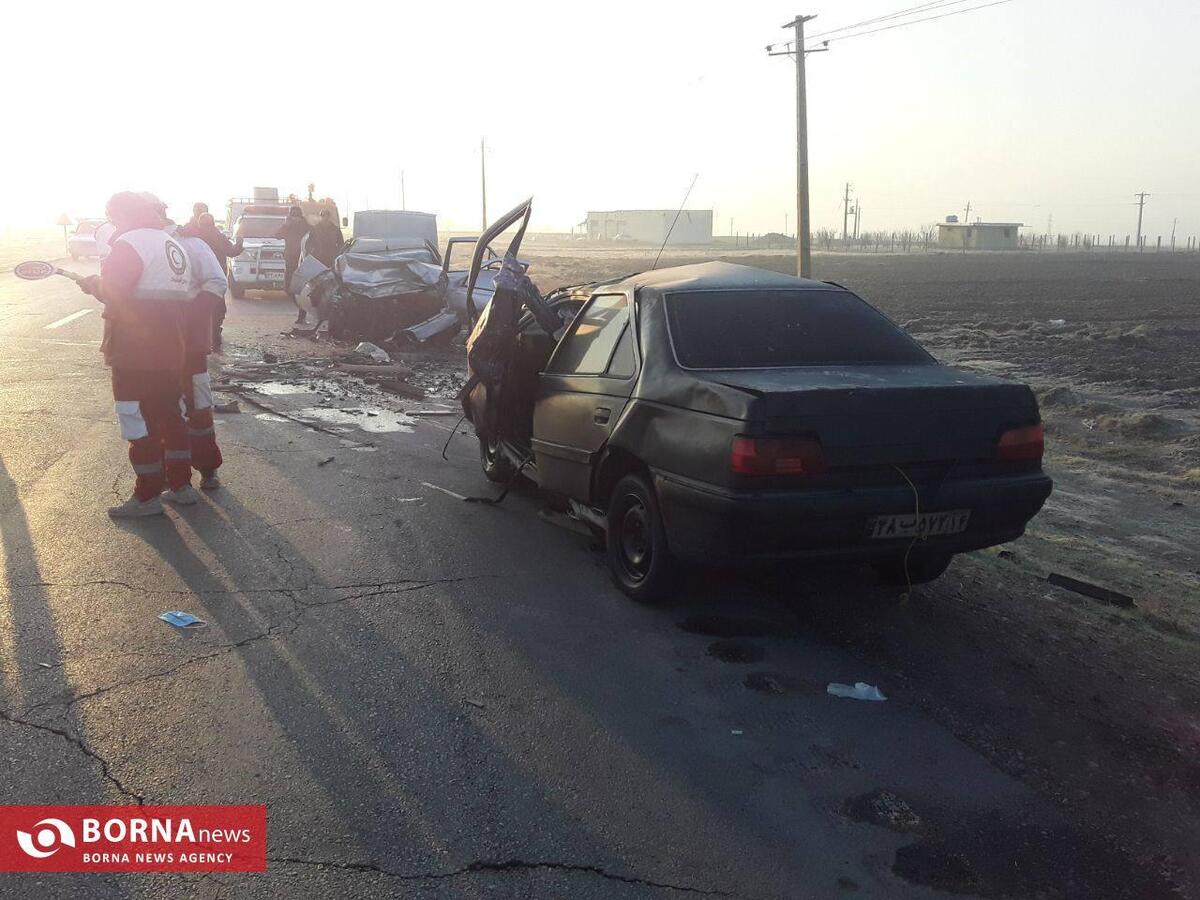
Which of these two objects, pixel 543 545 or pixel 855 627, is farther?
pixel 543 545

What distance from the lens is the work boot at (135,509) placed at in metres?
6.49

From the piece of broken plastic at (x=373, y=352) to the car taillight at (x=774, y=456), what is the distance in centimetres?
1112

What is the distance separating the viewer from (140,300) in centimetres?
643

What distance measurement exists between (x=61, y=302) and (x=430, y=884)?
2384 cm

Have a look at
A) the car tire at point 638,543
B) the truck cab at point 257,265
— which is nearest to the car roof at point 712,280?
the car tire at point 638,543

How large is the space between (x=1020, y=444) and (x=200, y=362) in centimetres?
526

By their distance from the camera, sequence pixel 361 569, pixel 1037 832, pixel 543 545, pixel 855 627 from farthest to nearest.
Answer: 1. pixel 543 545
2. pixel 361 569
3. pixel 855 627
4. pixel 1037 832

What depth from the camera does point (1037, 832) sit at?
126 inches

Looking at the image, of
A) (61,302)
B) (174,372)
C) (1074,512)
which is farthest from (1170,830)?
(61,302)

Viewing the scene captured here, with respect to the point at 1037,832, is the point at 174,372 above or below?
above

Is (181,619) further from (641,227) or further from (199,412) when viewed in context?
(641,227)

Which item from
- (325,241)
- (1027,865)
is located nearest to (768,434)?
(1027,865)

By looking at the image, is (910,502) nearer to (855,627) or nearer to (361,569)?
(855,627)

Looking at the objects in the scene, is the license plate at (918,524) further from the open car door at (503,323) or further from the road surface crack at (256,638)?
the open car door at (503,323)
